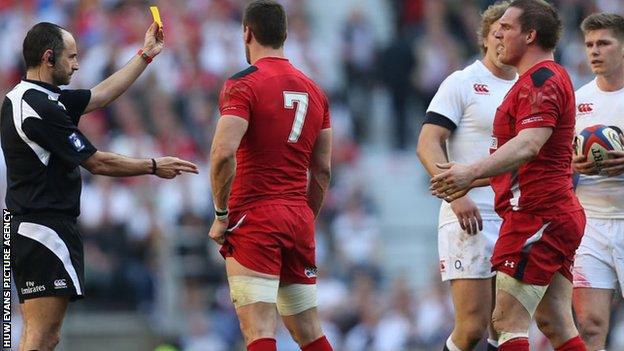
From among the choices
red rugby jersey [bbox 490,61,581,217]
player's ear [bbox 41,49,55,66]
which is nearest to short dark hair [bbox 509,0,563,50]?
red rugby jersey [bbox 490,61,581,217]

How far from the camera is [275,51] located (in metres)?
8.95

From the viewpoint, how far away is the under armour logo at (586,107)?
392 inches

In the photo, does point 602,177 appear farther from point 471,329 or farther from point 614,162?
point 471,329

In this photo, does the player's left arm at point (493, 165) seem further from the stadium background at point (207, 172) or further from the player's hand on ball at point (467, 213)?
the stadium background at point (207, 172)

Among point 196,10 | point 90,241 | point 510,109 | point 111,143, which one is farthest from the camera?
point 196,10

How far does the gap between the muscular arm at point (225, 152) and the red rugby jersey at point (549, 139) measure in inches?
64.7

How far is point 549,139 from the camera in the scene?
857 cm

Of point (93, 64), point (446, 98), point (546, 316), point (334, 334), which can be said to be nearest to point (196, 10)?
point (93, 64)

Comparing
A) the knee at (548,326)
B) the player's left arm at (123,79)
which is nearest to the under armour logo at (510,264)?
the knee at (548,326)

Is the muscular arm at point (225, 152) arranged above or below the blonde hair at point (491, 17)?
below

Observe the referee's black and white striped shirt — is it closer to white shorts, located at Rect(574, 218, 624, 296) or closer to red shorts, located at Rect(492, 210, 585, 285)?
red shorts, located at Rect(492, 210, 585, 285)

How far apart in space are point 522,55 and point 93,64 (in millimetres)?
9382

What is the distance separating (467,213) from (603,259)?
46.1 inches

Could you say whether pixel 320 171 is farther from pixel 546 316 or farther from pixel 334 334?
pixel 334 334
